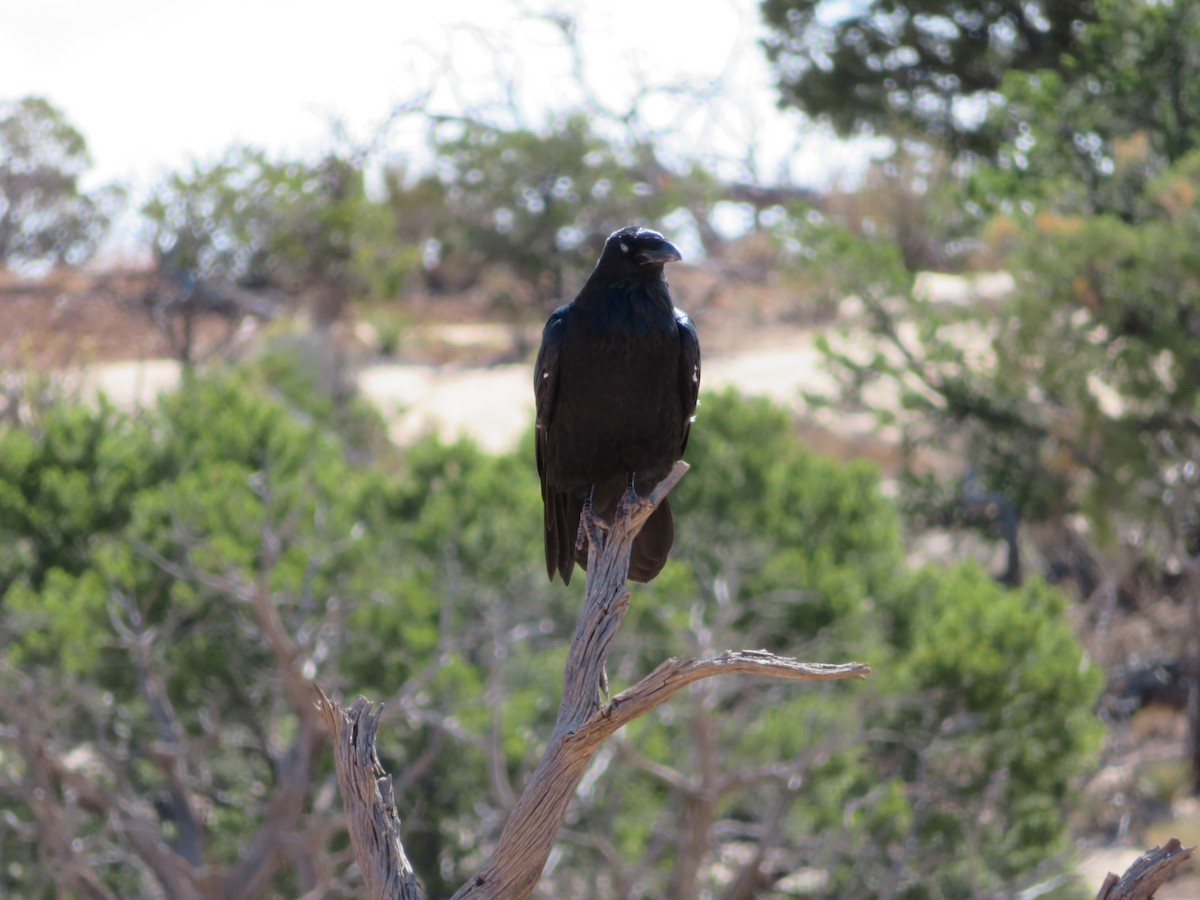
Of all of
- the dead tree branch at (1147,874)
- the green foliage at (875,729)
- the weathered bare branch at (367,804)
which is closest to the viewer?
the dead tree branch at (1147,874)

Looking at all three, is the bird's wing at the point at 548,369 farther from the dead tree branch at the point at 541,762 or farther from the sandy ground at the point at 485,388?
the sandy ground at the point at 485,388

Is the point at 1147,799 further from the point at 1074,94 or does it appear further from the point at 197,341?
the point at 197,341

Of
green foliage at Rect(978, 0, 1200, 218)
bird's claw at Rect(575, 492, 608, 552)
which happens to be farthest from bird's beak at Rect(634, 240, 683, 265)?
green foliage at Rect(978, 0, 1200, 218)

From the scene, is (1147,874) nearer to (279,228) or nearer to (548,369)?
(548,369)

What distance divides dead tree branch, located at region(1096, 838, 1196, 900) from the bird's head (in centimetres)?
206

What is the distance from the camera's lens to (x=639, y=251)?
4.07 m

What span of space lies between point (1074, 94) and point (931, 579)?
416 centimetres

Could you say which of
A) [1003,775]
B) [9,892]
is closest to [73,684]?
[9,892]

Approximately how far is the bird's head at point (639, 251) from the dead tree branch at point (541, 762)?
1285mm

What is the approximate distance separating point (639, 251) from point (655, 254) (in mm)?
52

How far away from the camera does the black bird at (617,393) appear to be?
4.07 m

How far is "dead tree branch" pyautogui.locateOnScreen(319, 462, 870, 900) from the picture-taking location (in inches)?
116

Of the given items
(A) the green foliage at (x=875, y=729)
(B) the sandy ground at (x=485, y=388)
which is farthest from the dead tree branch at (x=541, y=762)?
(B) the sandy ground at (x=485, y=388)

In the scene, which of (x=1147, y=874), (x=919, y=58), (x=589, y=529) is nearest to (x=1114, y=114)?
(x=919, y=58)
